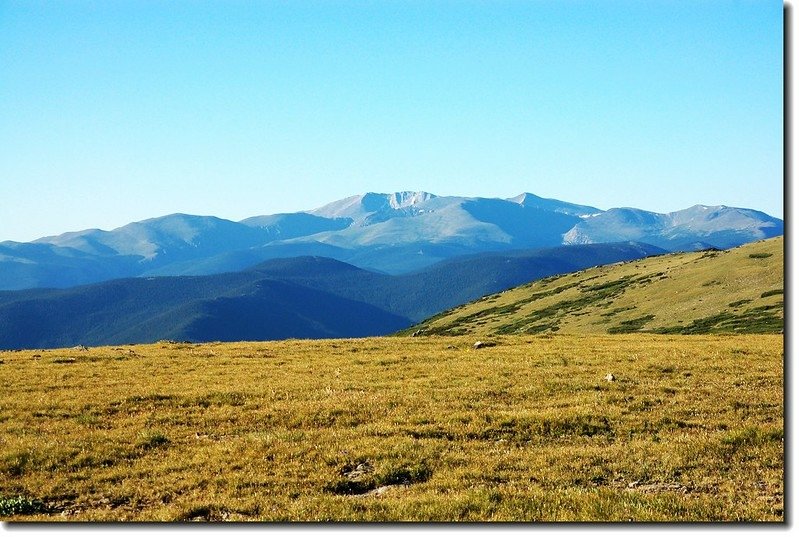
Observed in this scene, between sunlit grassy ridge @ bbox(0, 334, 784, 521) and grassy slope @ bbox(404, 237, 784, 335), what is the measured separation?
58338mm

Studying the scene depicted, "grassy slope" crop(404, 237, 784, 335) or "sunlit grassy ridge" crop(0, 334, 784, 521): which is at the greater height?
"sunlit grassy ridge" crop(0, 334, 784, 521)

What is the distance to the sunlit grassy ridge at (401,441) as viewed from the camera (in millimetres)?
16281

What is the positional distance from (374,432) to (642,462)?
27.7 feet

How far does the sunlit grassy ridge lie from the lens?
641 inches

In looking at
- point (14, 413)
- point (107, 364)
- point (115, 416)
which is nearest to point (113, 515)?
point (115, 416)

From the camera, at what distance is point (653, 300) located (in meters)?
122

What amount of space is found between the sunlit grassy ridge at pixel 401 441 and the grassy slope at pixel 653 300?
191ft

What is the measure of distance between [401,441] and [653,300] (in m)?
109

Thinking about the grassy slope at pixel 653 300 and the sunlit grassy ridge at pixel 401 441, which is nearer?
the sunlit grassy ridge at pixel 401 441

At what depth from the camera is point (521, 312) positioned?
509 ft

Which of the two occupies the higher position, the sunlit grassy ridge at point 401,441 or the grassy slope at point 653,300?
the sunlit grassy ridge at point 401,441

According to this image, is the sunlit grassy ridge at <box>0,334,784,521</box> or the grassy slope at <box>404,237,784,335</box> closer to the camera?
the sunlit grassy ridge at <box>0,334,784,521</box>

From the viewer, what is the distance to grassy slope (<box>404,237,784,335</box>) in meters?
95.3

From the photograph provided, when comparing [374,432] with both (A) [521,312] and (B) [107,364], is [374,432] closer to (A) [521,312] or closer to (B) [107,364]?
(B) [107,364]
